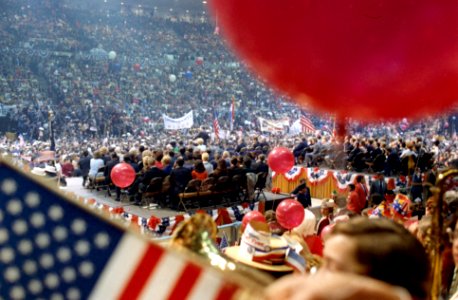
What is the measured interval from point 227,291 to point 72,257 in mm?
330

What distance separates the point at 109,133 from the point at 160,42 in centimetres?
1486

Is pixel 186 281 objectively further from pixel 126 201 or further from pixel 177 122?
pixel 177 122

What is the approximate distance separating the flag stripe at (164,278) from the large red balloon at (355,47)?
9.44 feet

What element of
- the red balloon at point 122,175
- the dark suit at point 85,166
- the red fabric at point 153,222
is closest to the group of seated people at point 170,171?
the dark suit at point 85,166

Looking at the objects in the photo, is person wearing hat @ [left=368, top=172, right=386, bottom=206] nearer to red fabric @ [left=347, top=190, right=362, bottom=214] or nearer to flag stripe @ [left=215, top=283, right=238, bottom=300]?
red fabric @ [left=347, top=190, right=362, bottom=214]

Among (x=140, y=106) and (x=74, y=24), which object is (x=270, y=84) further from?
(x=74, y=24)

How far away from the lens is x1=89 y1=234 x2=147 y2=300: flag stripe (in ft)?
3.03

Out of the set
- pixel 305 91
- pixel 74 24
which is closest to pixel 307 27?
pixel 305 91

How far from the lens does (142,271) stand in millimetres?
912

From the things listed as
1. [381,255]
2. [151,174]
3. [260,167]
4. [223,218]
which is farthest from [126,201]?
[381,255]

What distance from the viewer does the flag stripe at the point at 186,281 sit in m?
0.86

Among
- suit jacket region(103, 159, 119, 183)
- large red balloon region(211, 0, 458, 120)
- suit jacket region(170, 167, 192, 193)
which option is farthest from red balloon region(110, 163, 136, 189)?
large red balloon region(211, 0, 458, 120)

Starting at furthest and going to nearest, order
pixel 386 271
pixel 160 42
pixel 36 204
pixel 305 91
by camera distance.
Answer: pixel 160 42, pixel 305 91, pixel 36 204, pixel 386 271

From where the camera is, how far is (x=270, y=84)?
4223mm
